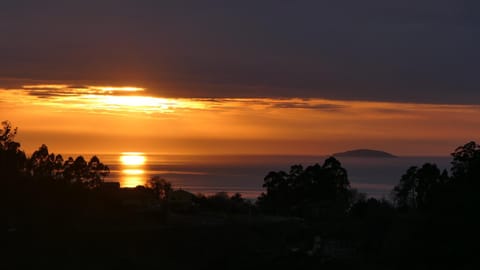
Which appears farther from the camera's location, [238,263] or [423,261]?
[238,263]

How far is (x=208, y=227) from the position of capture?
36.3 meters

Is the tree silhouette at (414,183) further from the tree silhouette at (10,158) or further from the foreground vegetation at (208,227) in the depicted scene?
the tree silhouette at (10,158)

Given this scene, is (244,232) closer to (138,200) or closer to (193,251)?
(193,251)

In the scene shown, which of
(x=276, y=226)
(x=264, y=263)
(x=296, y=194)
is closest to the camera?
(x=264, y=263)

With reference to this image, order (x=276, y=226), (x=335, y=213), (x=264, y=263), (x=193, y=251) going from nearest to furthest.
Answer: (x=264, y=263) → (x=193, y=251) → (x=276, y=226) → (x=335, y=213)

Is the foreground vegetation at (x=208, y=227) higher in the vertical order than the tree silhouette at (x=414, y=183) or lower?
lower

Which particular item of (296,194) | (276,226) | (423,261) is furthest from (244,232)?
(296,194)

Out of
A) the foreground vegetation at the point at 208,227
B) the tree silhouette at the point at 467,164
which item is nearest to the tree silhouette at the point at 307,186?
the foreground vegetation at the point at 208,227

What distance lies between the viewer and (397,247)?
28.0 m

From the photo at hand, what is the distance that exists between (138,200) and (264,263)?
1431 cm

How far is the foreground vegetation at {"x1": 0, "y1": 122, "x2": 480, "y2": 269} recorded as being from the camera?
27.2 m

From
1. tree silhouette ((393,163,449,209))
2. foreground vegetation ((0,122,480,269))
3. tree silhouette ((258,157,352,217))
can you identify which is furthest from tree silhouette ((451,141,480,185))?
tree silhouette ((258,157,352,217))

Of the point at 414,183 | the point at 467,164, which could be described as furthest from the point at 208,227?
the point at 414,183

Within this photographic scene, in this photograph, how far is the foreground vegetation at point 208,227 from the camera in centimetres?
2722
